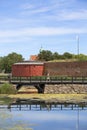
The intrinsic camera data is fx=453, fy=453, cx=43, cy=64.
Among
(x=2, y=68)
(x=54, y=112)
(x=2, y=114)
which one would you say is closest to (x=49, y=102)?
(x=54, y=112)

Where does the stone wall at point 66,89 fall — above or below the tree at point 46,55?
below

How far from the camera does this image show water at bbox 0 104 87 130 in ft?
73.4

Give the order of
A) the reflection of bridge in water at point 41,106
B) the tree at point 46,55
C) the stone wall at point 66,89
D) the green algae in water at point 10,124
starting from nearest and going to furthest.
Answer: the green algae in water at point 10,124, the reflection of bridge in water at point 41,106, the stone wall at point 66,89, the tree at point 46,55

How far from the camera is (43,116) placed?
2736 cm

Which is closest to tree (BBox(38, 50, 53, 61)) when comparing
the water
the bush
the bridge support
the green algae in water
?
the bridge support

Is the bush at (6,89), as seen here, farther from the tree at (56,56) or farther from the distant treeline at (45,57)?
the tree at (56,56)

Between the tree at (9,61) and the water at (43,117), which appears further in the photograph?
the tree at (9,61)

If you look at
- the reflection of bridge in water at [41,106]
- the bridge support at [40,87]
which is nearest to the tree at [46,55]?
the bridge support at [40,87]

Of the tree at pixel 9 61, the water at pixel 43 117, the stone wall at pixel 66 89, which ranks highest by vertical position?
the tree at pixel 9 61

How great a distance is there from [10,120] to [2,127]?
10.3 ft

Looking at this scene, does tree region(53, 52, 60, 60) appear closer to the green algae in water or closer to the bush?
the bush

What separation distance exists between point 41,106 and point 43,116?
5394mm

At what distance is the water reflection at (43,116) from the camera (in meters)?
22.5

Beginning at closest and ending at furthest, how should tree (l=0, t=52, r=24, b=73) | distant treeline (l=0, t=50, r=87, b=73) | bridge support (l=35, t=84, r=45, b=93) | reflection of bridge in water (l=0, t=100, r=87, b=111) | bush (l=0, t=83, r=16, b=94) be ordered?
reflection of bridge in water (l=0, t=100, r=87, b=111) < bush (l=0, t=83, r=16, b=94) < bridge support (l=35, t=84, r=45, b=93) < distant treeline (l=0, t=50, r=87, b=73) < tree (l=0, t=52, r=24, b=73)
